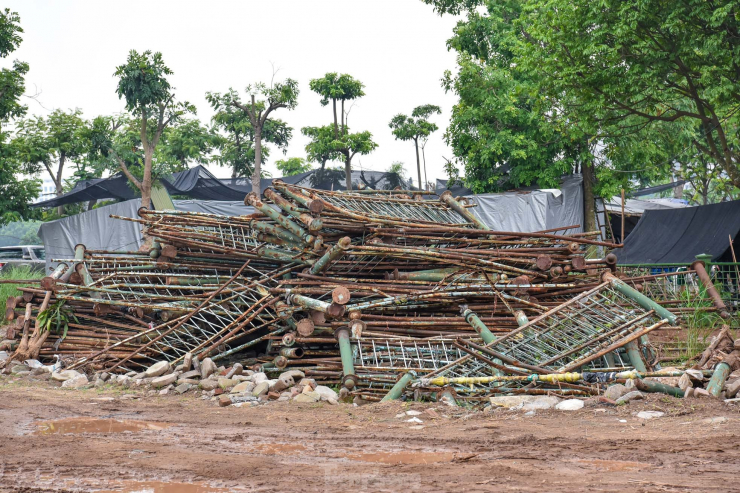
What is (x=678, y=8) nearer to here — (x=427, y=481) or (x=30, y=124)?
(x=427, y=481)

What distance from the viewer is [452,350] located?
7520 mm

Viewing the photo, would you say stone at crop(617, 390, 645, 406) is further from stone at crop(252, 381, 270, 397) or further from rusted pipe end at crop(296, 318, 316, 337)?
stone at crop(252, 381, 270, 397)

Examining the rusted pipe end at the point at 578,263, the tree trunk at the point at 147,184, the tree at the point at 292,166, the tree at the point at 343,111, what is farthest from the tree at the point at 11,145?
the tree at the point at 292,166

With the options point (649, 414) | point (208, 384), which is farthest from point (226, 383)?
point (649, 414)

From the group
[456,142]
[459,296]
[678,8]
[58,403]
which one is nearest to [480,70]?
[456,142]

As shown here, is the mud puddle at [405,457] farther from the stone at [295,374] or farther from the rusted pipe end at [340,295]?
the stone at [295,374]

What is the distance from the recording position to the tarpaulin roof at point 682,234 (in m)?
13.9

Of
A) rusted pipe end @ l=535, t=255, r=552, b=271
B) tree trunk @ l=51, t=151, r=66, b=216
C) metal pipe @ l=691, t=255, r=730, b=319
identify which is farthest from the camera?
tree trunk @ l=51, t=151, r=66, b=216

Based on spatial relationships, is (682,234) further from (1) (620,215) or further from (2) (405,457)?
(2) (405,457)

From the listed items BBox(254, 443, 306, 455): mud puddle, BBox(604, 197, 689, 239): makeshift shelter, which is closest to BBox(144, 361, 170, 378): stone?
BBox(254, 443, 306, 455): mud puddle

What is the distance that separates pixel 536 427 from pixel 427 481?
1.90 metres

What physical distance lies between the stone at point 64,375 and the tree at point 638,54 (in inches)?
385

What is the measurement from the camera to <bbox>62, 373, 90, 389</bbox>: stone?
8031 millimetres

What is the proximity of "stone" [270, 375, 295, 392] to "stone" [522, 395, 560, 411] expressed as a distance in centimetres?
260
